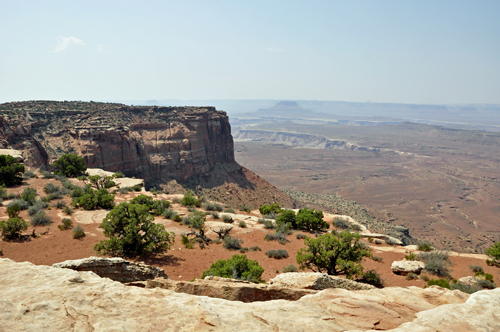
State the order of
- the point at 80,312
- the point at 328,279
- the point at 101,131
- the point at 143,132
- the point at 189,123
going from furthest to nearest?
the point at 189,123 < the point at 143,132 < the point at 101,131 < the point at 328,279 < the point at 80,312

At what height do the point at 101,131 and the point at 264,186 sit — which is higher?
the point at 101,131

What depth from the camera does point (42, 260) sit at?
13766 millimetres

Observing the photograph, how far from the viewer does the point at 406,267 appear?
50.7 feet

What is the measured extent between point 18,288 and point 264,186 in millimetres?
63867

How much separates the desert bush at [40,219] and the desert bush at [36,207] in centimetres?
119

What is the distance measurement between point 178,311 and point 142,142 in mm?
56468

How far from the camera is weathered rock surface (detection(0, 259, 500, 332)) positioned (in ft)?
14.6

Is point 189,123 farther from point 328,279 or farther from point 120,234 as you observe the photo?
point 328,279

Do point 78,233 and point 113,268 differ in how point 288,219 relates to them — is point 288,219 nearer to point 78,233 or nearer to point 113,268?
point 78,233

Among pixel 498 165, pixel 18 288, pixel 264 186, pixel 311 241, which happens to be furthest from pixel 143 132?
pixel 498 165

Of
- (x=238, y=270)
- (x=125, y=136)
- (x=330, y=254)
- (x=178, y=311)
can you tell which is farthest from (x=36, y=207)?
(x=125, y=136)

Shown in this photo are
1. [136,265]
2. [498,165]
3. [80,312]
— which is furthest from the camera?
[498,165]

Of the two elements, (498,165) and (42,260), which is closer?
(42,260)

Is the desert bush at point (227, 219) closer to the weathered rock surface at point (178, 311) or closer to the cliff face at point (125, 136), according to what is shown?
the weathered rock surface at point (178, 311)
